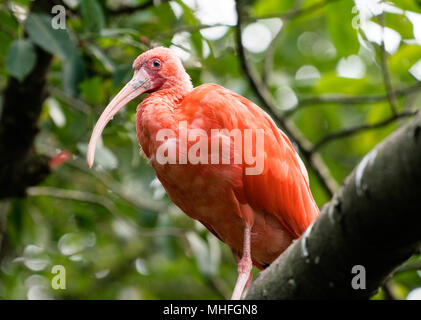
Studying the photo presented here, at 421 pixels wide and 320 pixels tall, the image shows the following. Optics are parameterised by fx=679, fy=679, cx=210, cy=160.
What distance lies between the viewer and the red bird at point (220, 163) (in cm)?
420

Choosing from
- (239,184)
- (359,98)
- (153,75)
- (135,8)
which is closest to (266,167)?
(239,184)

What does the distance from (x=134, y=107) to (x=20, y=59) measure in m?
1.27

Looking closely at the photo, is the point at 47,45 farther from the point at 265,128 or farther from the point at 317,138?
the point at 317,138

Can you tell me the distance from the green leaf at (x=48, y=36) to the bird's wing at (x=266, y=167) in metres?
1.02

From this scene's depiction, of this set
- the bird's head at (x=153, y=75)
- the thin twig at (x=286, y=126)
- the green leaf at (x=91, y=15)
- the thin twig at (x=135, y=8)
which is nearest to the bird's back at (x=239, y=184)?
the bird's head at (x=153, y=75)

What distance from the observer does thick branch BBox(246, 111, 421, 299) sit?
7.24ft

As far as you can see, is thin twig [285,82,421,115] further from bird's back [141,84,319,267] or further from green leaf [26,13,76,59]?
green leaf [26,13,76,59]

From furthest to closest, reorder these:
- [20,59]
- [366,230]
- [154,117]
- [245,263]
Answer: [20,59]
[245,263]
[154,117]
[366,230]

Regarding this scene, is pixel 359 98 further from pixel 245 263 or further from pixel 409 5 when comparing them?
pixel 245 263

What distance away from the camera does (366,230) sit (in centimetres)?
241

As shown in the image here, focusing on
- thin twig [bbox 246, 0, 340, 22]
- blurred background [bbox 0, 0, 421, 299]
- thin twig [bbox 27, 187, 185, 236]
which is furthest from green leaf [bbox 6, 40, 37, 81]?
thin twig [bbox 246, 0, 340, 22]

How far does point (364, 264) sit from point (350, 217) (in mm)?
283

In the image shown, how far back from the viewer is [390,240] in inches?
95.3

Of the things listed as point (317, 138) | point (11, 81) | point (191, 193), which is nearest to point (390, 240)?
point (191, 193)
